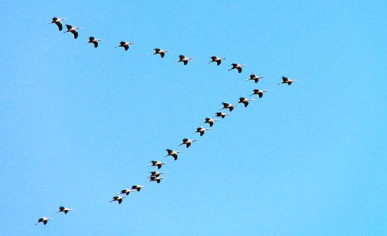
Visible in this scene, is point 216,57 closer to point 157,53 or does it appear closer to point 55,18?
point 157,53

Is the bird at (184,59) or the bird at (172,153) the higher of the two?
the bird at (184,59)

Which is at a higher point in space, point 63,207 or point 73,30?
point 73,30

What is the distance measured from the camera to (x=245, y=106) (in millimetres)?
165125

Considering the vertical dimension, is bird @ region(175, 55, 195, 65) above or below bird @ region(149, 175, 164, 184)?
above

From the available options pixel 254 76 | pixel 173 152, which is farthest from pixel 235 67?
pixel 173 152

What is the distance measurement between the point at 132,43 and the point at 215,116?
17307mm

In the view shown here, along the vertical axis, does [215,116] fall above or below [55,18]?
below

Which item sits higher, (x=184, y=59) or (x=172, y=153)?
(x=184, y=59)

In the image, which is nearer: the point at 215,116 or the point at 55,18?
the point at 55,18

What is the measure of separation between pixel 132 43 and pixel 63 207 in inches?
1083

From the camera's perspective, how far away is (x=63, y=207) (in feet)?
516

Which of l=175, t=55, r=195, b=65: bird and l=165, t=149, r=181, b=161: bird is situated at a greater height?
l=175, t=55, r=195, b=65: bird

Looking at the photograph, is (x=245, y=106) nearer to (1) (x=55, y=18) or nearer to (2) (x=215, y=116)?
(2) (x=215, y=116)

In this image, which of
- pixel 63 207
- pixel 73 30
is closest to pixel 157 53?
pixel 73 30
